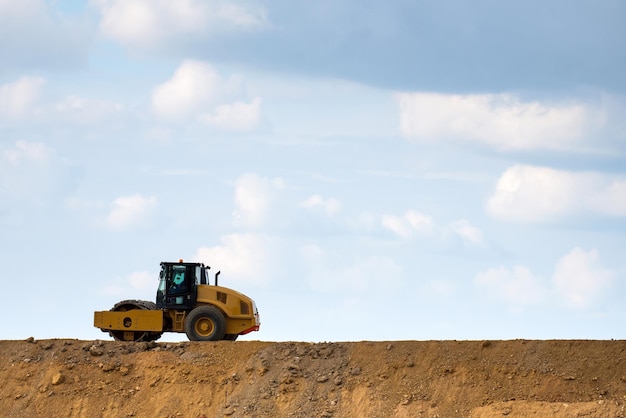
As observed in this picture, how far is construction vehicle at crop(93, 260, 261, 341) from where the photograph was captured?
38.2m

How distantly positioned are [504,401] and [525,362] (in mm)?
1934

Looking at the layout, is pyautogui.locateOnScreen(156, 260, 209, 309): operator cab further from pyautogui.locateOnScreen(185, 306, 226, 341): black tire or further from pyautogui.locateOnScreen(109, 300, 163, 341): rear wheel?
pyautogui.locateOnScreen(109, 300, 163, 341): rear wheel

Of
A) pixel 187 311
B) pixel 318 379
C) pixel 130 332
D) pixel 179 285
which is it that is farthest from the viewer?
pixel 130 332

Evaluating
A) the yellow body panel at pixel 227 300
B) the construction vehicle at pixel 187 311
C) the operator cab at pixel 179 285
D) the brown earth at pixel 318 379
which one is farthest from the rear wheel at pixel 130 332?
the yellow body panel at pixel 227 300

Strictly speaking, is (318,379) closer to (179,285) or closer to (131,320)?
(179,285)

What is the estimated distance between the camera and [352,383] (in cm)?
3400

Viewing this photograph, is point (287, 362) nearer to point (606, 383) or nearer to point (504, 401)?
point (504, 401)

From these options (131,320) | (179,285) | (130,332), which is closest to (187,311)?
(179,285)

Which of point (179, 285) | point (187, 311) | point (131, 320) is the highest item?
point (179, 285)

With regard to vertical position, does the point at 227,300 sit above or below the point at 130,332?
above

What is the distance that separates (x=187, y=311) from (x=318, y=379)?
662 centimetres

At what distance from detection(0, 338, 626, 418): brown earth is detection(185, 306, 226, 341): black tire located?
1563 millimetres

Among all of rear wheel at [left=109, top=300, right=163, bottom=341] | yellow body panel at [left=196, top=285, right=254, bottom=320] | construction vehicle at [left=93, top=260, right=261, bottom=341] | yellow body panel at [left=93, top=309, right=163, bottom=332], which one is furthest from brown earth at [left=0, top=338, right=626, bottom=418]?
yellow body panel at [left=196, top=285, right=254, bottom=320]

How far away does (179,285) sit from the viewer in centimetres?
3844
